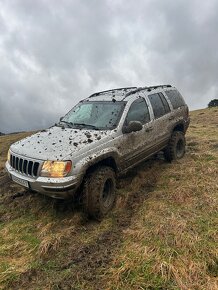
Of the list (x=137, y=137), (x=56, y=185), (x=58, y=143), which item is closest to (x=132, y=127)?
(x=137, y=137)

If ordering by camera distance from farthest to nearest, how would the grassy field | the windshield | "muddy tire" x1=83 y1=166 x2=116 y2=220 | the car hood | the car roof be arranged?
the car roof → the windshield → "muddy tire" x1=83 y1=166 x2=116 y2=220 → the car hood → the grassy field

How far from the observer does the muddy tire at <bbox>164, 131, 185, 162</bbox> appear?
7922mm

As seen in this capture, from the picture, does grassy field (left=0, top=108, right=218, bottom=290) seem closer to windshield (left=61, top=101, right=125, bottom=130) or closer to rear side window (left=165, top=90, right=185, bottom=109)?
windshield (left=61, top=101, right=125, bottom=130)

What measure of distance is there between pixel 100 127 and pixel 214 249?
2850 millimetres

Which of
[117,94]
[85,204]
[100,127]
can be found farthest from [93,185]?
[117,94]

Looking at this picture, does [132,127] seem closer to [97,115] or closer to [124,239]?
[97,115]

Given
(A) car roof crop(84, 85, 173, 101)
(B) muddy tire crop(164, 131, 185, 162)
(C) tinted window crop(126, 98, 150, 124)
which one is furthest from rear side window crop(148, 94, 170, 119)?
(B) muddy tire crop(164, 131, 185, 162)

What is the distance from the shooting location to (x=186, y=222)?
5.05m

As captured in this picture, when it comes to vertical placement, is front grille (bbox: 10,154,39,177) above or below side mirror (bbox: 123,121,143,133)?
below

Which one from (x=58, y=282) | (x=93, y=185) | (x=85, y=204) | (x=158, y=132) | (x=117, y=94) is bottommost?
(x=58, y=282)

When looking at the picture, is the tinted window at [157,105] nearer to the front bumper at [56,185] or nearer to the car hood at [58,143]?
the car hood at [58,143]

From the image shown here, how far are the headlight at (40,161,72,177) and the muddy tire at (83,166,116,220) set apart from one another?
1.58ft

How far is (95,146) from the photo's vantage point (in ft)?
17.4

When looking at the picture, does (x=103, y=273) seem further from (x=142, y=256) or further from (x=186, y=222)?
(x=186, y=222)
